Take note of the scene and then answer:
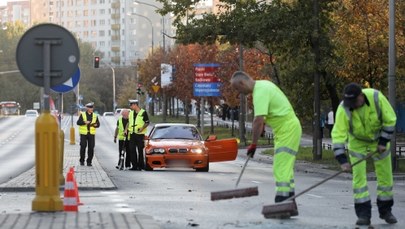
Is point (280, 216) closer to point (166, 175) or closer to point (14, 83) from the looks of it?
point (166, 175)

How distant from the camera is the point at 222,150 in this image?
2639cm

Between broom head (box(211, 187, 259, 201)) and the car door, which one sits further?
the car door

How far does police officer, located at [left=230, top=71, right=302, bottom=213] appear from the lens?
10.6m

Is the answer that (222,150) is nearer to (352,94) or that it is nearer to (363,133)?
(363,133)

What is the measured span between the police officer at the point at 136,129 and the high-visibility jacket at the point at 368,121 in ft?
45.1

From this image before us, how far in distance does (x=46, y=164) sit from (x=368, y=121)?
3.98m

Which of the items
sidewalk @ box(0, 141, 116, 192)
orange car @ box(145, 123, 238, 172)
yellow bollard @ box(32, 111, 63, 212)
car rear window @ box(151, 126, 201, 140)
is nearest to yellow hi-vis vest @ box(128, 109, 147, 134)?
orange car @ box(145, 123, 238, 172)

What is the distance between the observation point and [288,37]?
2933 centimetres

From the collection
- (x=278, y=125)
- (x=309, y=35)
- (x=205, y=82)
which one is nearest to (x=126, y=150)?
(x=309, y=35)

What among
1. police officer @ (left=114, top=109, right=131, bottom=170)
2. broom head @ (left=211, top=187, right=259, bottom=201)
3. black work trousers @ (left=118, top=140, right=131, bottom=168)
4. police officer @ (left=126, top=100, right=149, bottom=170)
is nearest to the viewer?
broom head @ (left=211, top=187, right=259, bottom=201)

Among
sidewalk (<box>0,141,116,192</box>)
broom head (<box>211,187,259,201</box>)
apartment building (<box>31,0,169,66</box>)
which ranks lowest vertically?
sidewalk (<box>0,141,116,192</box>)

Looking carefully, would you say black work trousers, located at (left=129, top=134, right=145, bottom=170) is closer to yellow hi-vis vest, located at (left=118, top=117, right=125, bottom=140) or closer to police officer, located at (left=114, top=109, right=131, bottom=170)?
police officer, located at (left=114, top=109, right=131, bottom=170)

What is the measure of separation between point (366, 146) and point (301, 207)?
2668 mm

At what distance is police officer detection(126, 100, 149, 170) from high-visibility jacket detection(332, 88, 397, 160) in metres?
13.8
